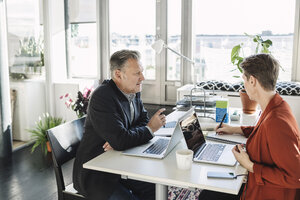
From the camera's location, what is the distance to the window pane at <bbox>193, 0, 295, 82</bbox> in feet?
13.8

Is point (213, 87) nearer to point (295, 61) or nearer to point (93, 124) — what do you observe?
point (295, 61)

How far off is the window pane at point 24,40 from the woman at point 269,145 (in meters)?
3.21

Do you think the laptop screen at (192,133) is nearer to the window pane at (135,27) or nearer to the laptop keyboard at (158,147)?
the laptop keyboard at (158,147)

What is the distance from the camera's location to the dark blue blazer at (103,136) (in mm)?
1825

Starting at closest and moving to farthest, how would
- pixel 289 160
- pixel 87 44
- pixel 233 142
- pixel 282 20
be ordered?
pixel 289 160
pixel 233 142
pixel 282 20
pixel 87 44

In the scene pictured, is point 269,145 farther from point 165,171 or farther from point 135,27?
point 135,27

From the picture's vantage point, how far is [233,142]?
79.9 inches

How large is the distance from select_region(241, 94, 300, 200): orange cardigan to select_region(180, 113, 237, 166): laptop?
0.16 meters

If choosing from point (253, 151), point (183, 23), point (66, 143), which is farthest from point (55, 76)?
point (253, 151)

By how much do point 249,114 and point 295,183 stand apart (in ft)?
4.61

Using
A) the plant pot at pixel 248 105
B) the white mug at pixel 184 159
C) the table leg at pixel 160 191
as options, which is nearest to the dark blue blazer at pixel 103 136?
the table leg at pixel 160 191

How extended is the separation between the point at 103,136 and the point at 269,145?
896 mm

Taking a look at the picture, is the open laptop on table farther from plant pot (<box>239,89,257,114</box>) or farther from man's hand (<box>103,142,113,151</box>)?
plant pot (<box>239,89,257,114</box>)

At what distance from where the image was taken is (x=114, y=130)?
5.99 feet
